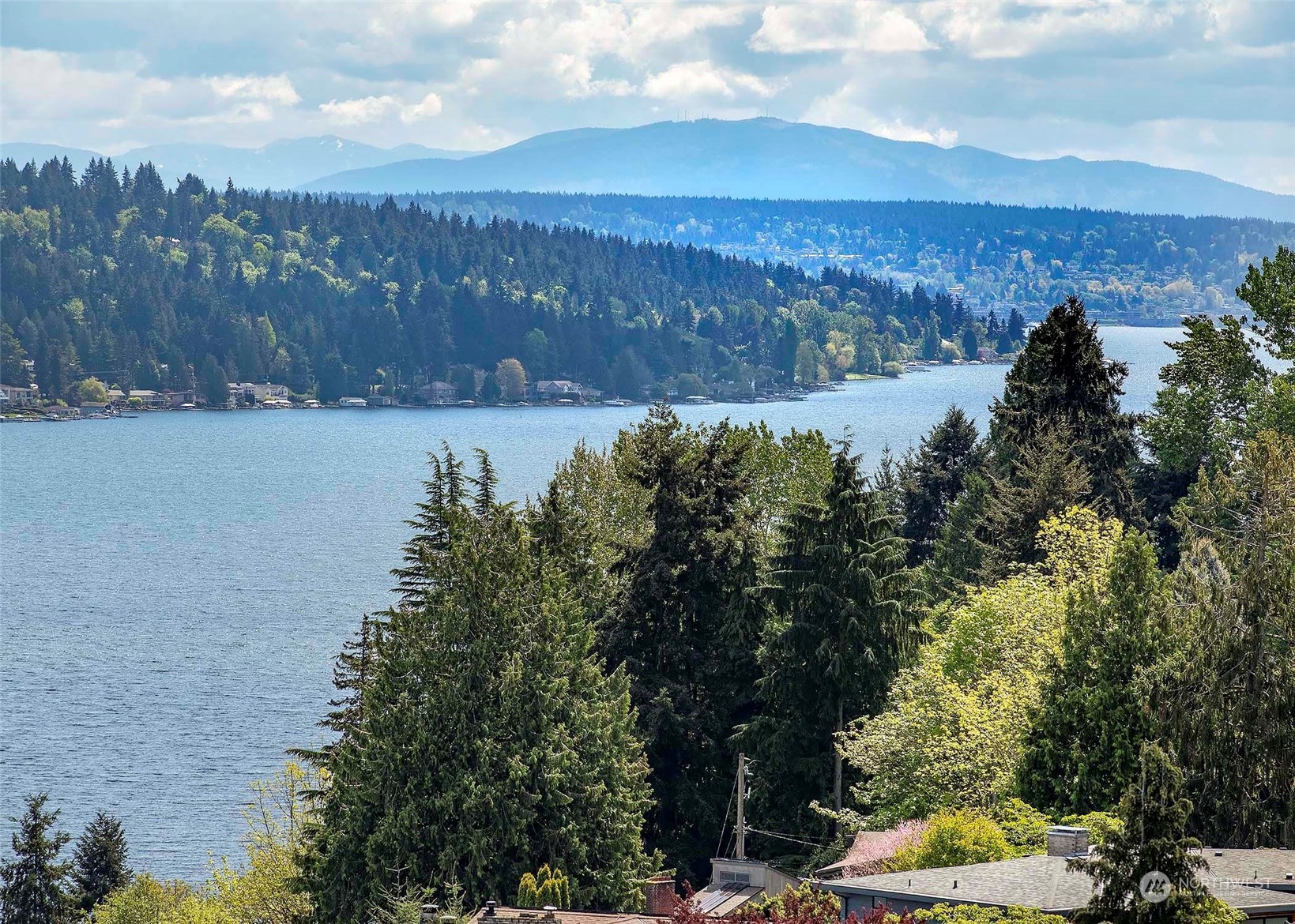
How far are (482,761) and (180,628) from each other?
243 ft

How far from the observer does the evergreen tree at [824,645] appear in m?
45.6

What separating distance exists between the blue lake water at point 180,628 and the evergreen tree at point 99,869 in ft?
13.0

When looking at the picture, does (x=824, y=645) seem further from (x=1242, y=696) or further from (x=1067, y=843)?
(x=1067, y=843)

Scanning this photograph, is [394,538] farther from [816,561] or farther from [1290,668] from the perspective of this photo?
[1290,668]

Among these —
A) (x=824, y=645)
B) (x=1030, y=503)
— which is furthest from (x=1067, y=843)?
(x=1030, y=503)

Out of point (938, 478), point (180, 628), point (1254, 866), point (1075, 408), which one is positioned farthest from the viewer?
point (180, 628)

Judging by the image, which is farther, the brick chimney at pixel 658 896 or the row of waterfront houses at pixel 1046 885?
the brick chimney at pixel 658 896

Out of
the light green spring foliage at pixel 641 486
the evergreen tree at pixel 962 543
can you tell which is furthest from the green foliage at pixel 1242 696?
the evergreen tree at pixel 962 543

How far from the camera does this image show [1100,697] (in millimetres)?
35375

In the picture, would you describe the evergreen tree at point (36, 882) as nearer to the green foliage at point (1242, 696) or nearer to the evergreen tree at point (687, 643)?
the evergreen tree at point (687, 643)

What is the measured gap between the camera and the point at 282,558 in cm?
13912

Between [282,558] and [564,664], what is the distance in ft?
330

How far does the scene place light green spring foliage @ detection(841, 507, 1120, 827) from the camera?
37.8 meters

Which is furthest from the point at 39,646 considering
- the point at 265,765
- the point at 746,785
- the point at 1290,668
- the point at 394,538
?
the point at 1290,668
